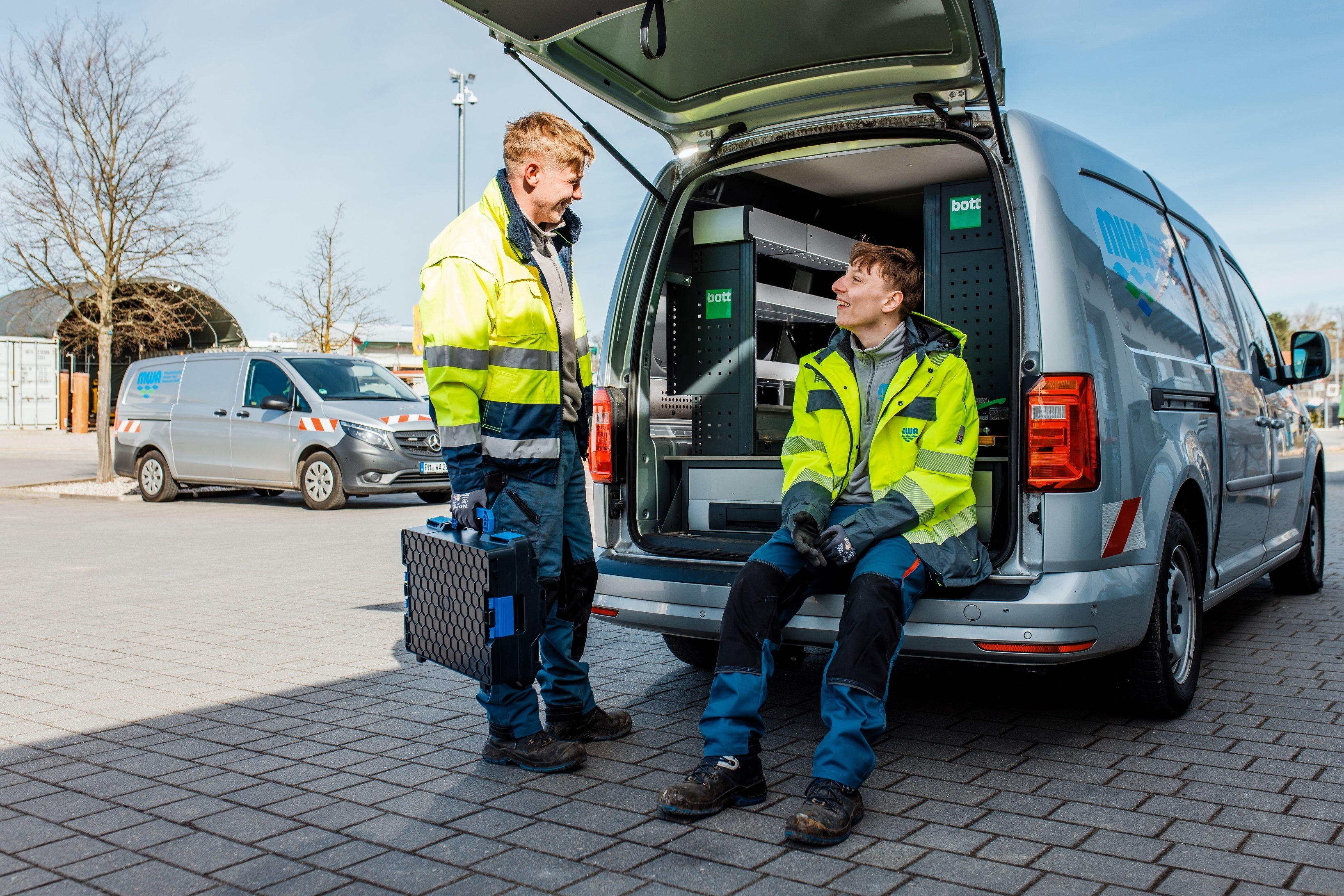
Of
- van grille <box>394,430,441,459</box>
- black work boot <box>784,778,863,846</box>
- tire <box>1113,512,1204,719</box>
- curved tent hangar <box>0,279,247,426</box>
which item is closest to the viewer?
black work boot <box>784,778,863,846</box>

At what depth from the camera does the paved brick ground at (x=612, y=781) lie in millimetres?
2637

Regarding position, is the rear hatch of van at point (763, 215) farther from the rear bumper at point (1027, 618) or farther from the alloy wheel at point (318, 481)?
the alloy wheel at point (318, 481)

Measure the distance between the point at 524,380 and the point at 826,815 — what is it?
5.08 feet

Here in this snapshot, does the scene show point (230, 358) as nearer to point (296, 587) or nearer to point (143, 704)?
point (296, 587)

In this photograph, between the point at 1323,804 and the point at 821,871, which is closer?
the point at 821,871

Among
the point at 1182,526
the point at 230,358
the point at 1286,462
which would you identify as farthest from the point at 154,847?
the point at 230,358

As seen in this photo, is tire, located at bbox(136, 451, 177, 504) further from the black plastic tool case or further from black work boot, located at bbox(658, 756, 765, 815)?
black work boot, located at bbox(658, 756, 765, 815)

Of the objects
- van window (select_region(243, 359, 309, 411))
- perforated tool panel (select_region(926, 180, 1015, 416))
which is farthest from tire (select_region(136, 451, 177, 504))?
perforated tool panel (select_region(926, 180, 1015, 416))

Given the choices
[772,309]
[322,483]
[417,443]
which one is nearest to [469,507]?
[772,309]

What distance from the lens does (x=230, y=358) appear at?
538 inches

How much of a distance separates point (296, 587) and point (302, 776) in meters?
4.17

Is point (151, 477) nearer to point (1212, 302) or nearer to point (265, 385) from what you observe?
point (265, 385)

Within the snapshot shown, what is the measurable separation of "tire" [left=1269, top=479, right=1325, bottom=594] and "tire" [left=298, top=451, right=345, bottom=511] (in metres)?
9.58

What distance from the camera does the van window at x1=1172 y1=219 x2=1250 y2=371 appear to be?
4.56 metres
